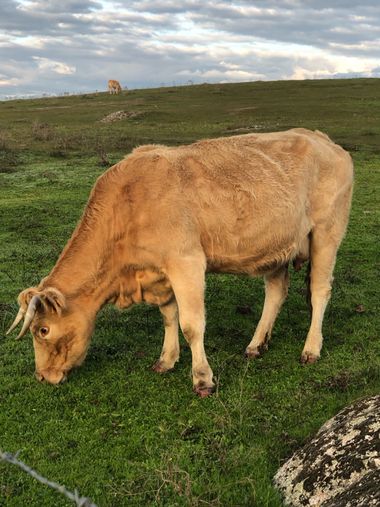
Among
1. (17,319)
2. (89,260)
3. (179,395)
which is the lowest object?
(179,395)

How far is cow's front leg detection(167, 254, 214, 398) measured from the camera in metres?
6.32

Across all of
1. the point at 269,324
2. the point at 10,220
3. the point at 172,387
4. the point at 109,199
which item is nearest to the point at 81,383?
the point at 172,387

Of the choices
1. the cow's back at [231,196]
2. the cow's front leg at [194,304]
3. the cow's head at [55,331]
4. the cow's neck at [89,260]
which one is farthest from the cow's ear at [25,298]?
the cow's front leg at [194,304]

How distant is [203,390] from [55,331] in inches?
72.8

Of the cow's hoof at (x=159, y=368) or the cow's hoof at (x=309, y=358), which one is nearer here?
the cow's hoof at (x=159, y=368)

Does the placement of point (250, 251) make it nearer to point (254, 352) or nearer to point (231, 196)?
point (231, 196)

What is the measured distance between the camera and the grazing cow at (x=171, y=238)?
20.7ft

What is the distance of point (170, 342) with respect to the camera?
731cm

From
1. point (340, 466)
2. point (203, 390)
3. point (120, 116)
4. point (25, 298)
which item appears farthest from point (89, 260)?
point (120, 116)

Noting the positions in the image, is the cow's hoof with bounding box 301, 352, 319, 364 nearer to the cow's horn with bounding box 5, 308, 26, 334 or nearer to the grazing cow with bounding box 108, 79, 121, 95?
the cow's horn with bounding box 5, 308, 26, 334

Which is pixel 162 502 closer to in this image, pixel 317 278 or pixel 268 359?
pixel 268 359

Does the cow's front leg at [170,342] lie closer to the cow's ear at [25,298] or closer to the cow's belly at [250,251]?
the cow's belly at [250,251]

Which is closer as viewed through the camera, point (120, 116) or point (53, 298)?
point (53, 298)

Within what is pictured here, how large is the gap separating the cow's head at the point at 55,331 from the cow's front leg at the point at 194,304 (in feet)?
3.72
